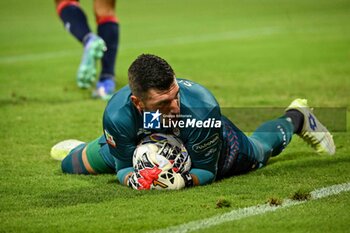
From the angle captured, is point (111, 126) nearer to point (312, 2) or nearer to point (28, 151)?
point (28, 151)

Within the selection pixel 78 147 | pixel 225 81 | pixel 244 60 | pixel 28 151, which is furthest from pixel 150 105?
pixel 244 60

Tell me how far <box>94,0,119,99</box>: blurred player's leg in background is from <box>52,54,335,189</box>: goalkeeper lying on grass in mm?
3705

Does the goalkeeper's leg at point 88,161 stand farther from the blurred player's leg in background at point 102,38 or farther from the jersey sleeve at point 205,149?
the blurred player's leg in background at point 102,38

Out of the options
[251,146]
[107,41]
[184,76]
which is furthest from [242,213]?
[184,76]

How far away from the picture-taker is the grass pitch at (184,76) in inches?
187

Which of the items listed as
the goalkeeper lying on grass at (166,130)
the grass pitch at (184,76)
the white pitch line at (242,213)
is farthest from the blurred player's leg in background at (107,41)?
the white pitch line at (242,213)

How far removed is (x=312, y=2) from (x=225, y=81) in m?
15.5

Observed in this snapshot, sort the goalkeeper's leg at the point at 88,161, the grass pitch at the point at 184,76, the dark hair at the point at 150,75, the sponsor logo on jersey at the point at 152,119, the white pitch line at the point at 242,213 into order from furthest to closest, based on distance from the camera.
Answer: the goalkeeper's leg at the point at 88,161
the sponsor logo on jersey at the point at 152,119
the dark hair at the point at 150,75
the grass pitch at the point at 184,76
the white pitch line at the point at 242,213

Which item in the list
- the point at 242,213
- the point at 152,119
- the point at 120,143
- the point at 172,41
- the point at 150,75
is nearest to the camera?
the point at 242,213

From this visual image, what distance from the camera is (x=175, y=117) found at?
17.2ft

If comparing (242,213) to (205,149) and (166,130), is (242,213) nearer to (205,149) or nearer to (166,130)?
(205,149)

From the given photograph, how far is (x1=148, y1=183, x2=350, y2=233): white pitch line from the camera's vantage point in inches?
175

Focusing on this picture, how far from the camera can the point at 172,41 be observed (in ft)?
52.1

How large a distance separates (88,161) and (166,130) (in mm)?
838
